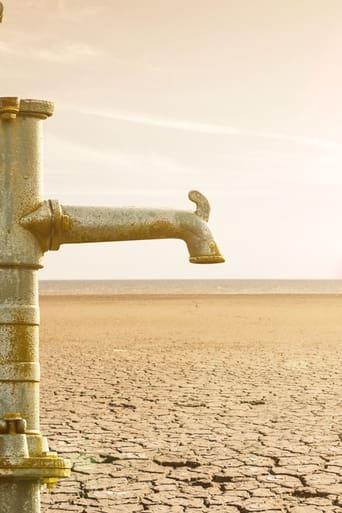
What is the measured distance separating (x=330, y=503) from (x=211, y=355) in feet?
25.6

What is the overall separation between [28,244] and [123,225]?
19 centimetres

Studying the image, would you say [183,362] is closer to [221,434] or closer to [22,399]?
[221,434]

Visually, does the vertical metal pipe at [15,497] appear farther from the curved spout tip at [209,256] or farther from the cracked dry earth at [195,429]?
the cracked dry earth at [195,429]

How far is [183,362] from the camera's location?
11055 millimetres

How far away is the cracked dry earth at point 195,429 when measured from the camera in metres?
4.47

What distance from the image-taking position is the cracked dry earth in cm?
447

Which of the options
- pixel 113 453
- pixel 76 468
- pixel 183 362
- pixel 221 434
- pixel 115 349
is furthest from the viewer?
pixel 115 349

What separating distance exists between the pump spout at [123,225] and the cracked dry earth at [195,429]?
2.85m

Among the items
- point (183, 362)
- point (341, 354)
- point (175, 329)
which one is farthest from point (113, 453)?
point (175, 329)

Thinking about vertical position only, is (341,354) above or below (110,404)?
above

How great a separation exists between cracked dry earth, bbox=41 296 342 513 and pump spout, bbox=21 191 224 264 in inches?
112

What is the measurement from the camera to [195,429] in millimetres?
6152

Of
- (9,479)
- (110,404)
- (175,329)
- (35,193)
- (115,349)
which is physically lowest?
(9,479)

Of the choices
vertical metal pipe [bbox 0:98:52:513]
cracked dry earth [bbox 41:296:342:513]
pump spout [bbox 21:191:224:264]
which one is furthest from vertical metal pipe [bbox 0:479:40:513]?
cracked dry earth [bbox 41:296:342:513]
